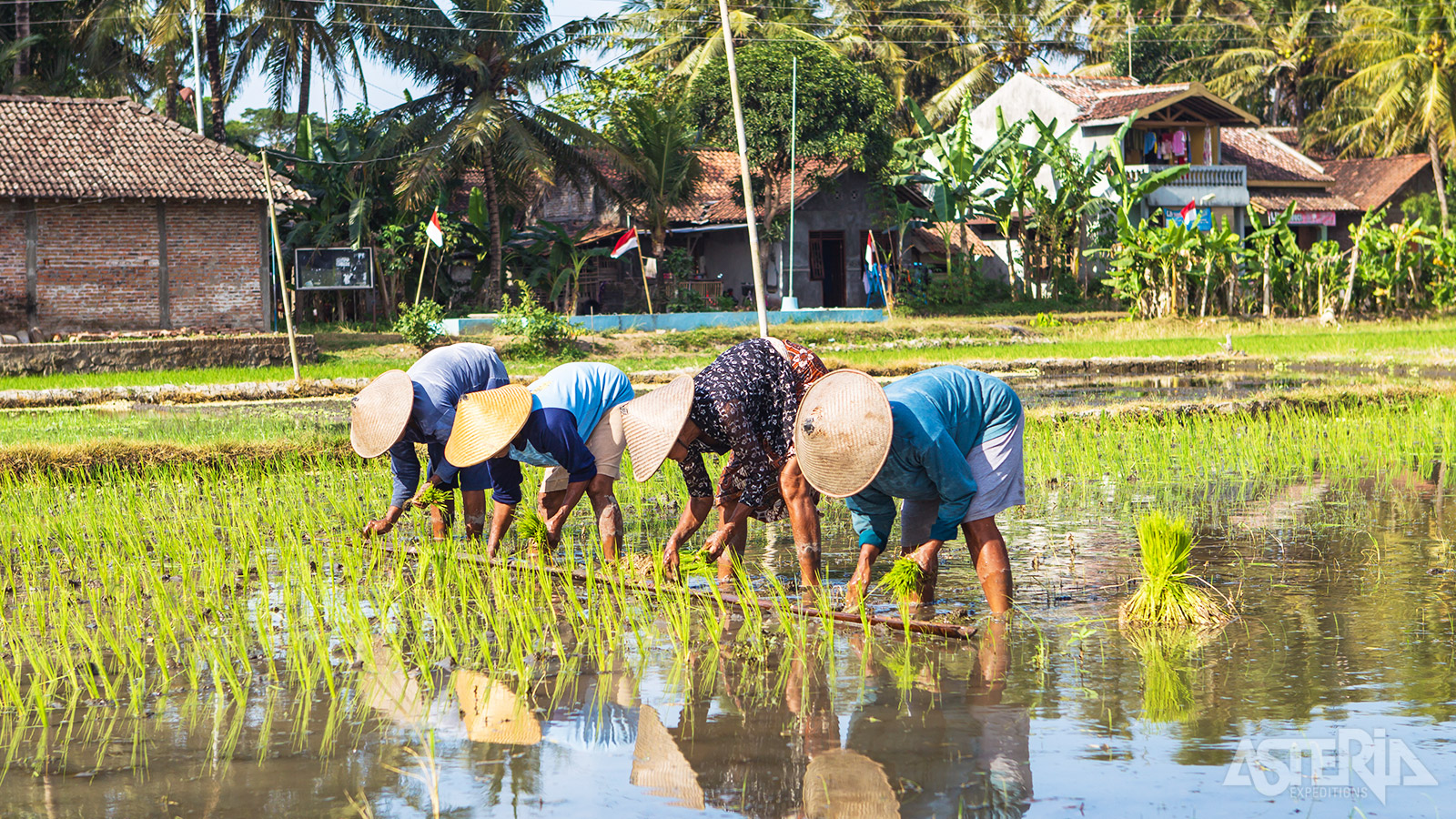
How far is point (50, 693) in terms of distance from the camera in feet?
14.1

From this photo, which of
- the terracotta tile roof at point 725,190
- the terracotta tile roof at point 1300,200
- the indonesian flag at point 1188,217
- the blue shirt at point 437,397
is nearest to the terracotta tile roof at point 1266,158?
the terracotta tile roof at point 1300,200

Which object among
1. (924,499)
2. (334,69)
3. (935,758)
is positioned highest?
(334,69)

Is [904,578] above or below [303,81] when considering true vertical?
below

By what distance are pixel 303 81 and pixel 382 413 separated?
79.9ft

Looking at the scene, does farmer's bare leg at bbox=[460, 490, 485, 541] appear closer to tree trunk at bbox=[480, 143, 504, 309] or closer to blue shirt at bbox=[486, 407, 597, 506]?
blue shirt at bbox=[486, 407, 597, 506]

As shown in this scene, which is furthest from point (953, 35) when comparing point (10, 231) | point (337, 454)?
point (337, 454)

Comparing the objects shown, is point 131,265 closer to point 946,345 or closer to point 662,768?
point 946,345

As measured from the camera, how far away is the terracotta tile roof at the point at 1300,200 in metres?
32.9

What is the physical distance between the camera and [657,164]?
25125 millimetres

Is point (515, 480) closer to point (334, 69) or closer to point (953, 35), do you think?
point (334, 69)

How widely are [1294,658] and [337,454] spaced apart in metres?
6.98

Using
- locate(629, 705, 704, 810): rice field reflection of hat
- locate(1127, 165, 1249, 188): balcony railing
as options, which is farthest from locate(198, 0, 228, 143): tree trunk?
locate(629, 705, 704, 810): rice field reflection of hat

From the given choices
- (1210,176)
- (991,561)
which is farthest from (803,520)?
(1210,176)

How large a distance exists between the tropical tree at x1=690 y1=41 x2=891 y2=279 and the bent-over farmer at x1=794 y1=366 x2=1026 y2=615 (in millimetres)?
22242
